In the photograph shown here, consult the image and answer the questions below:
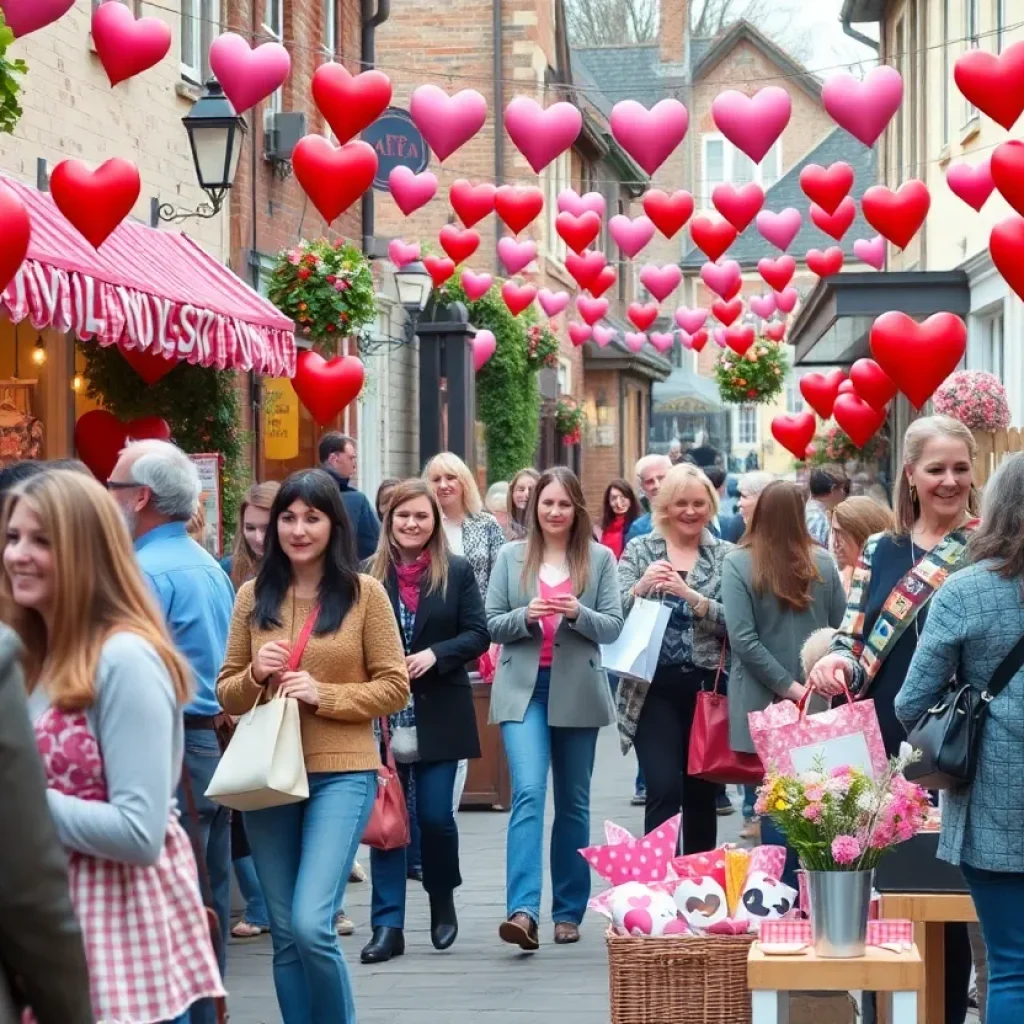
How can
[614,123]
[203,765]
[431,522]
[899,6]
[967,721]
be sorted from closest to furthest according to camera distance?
[967,721] → [203,765] → [431,522] → [614,123] → [899,6]

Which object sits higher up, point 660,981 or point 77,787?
point 77,787

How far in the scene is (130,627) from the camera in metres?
3.72

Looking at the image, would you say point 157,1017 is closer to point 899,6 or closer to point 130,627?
point 130,627

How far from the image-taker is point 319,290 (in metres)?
15.2

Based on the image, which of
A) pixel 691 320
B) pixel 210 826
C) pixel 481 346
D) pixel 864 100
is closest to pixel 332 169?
pixel 864 100

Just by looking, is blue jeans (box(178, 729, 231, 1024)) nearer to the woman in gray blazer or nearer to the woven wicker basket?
the woven wicker basket

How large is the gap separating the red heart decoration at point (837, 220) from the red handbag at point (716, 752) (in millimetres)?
6465

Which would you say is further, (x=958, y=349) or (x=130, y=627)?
(x=958, y=349)

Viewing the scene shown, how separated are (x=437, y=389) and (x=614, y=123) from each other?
1054 centimetres

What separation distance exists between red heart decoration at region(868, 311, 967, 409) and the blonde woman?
9.33m

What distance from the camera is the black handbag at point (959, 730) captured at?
15.7 ft

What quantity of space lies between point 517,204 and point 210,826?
834 centimetres

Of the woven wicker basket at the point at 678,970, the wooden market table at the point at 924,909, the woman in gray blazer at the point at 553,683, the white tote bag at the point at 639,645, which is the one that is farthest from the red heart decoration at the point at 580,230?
the woven wicker basket at the point at 678,970

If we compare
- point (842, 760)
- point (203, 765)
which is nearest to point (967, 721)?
point (842, 760)
